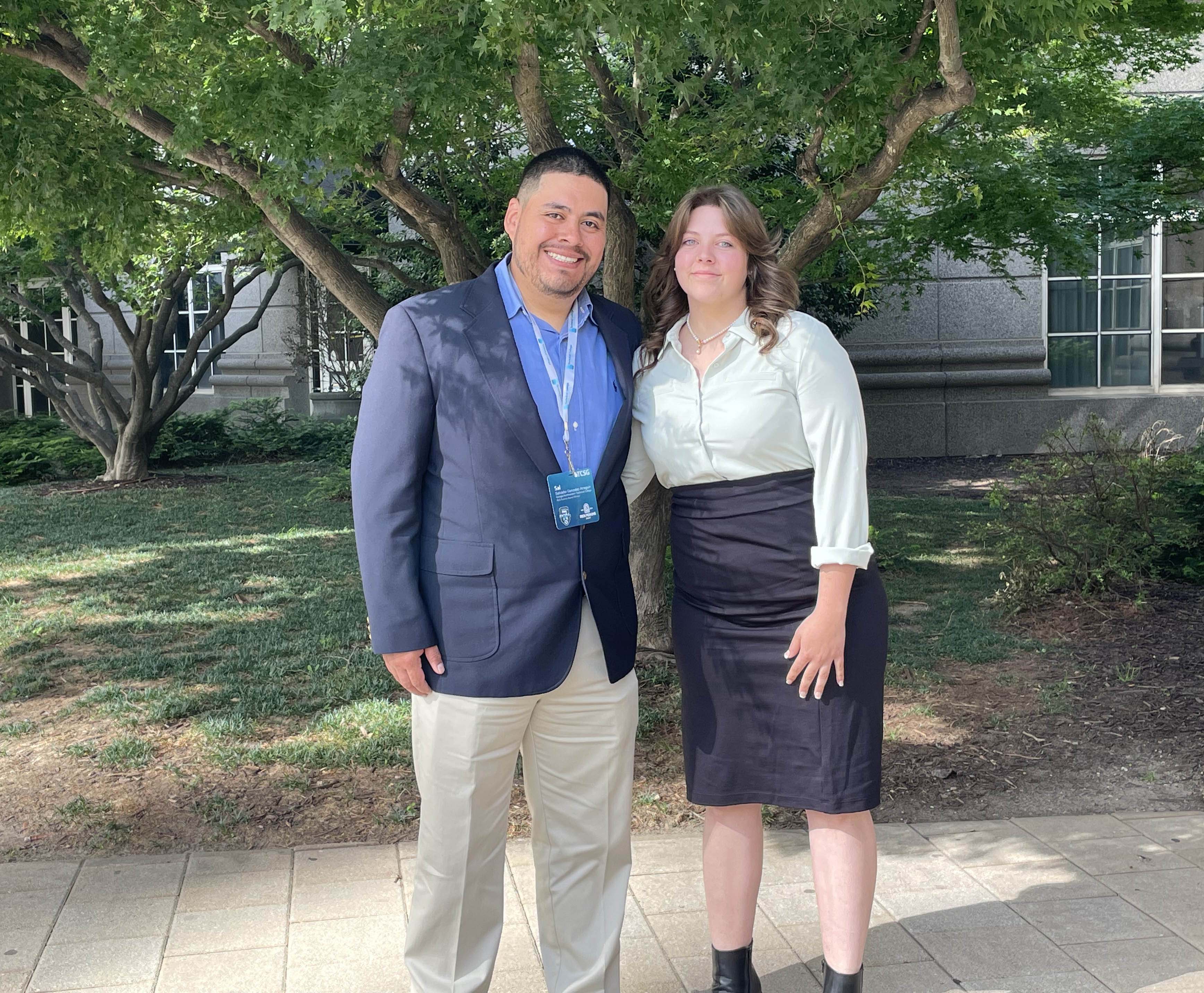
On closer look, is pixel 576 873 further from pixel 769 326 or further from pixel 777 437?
pixel 769 326

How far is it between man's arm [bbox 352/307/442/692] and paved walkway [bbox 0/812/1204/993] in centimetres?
115

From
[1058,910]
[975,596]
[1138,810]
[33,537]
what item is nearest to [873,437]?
[975,596]

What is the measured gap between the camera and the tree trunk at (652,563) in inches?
243

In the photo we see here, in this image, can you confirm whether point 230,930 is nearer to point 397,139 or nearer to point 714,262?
point 714,262

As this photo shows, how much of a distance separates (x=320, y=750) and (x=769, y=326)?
323 centimetres

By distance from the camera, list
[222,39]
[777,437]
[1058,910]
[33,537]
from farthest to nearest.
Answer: [33,537]
[222,39]
[1058,910]
[777,437]

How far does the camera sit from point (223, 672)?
6.55m

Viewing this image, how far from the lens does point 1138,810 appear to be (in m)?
4.67

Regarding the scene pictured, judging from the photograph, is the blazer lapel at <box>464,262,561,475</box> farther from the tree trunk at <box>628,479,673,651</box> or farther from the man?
the tree trunk at <box>628,479,673,651</box>

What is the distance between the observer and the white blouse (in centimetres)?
282

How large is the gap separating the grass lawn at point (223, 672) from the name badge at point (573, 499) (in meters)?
2.11

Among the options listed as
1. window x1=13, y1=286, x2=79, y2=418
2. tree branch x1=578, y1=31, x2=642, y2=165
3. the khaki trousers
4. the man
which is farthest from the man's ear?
window x1=13, y1=286, x2=79, y2=418

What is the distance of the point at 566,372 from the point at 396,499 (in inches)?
20.7

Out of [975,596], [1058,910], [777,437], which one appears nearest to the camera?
[777,437]
